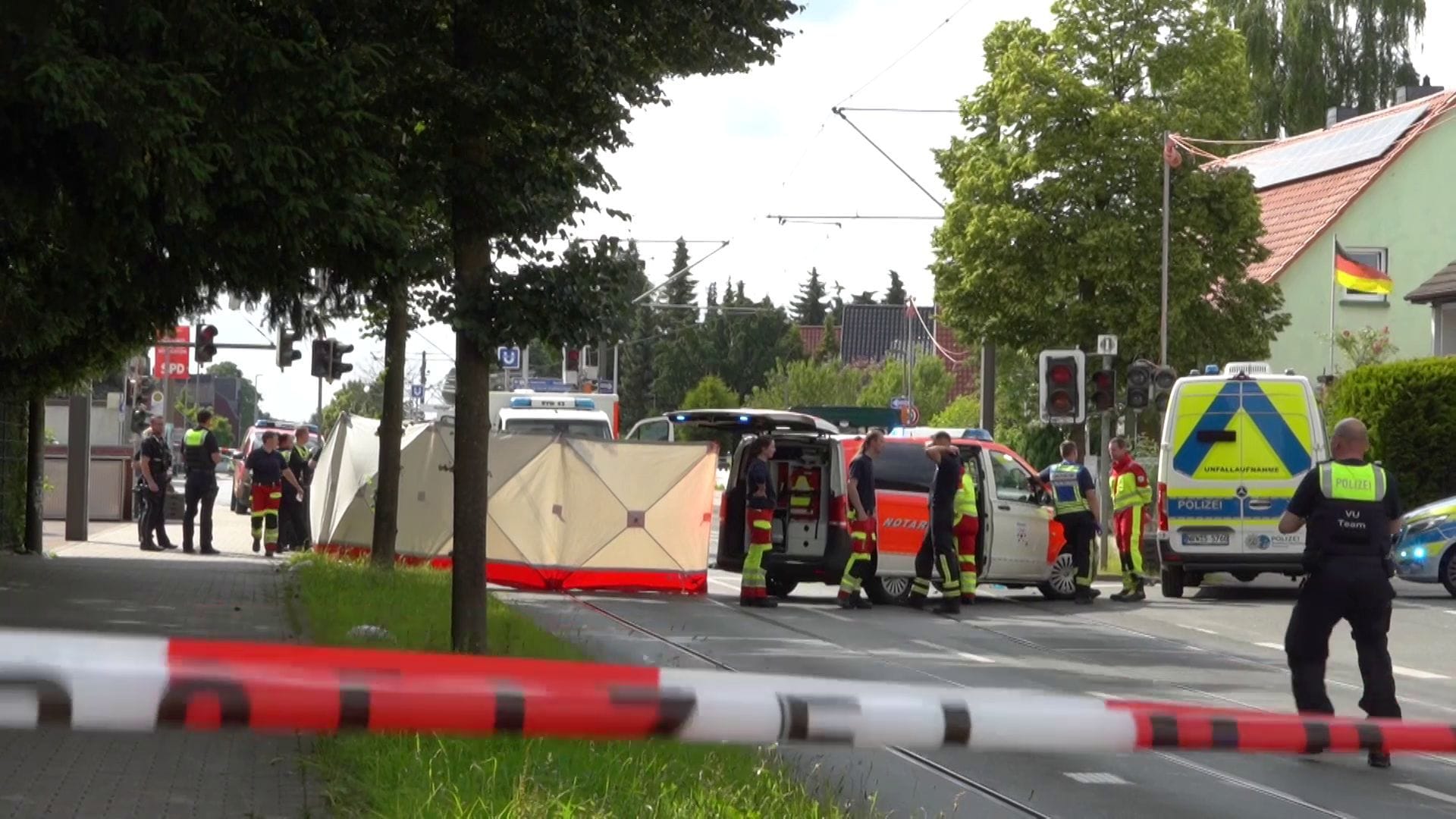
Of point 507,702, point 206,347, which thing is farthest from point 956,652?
point 206,347

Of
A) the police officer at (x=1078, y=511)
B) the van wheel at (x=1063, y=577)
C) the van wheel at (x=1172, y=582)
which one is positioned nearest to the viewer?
the police officer at (x=1078, y=511)

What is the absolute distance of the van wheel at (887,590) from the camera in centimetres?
2059

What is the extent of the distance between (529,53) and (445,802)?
19.1 feet

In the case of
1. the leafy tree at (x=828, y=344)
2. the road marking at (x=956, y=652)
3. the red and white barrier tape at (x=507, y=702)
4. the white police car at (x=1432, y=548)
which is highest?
the leafy tree at (x=828, y=344)

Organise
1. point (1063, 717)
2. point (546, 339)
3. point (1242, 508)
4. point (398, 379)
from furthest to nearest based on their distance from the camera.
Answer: point (1242, 508), point (398, 379), point (546, 339), point (1063, 717)

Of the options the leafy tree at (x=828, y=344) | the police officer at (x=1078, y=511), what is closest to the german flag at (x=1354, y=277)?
the police officer at (x=1078, y=511)

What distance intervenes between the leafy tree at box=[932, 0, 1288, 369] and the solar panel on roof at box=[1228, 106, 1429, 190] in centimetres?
216

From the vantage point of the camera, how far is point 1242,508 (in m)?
21.5

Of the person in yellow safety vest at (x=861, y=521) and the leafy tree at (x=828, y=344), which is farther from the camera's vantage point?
the leafy tree at (x=828, y=344)

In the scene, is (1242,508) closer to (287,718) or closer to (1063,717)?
(1063,717)

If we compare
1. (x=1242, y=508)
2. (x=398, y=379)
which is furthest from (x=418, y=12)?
(x=1242, y=508)

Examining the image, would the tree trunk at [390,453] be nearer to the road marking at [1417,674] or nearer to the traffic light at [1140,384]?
the road marking at [1417,674]

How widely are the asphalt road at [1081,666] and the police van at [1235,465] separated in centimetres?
61

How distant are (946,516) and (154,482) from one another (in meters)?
12.3
